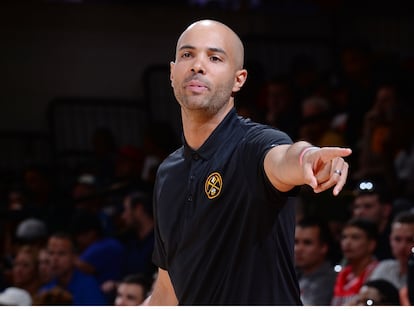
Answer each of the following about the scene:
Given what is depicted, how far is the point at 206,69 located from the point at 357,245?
282cm

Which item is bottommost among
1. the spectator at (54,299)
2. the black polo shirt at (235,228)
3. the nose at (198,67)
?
the spectator at (54,299)

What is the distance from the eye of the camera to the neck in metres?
2.98

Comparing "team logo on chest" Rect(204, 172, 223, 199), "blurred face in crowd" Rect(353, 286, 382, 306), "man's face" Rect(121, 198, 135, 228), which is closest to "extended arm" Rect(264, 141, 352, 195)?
"team logo on chest" Rect(204, 172, 223, 199)

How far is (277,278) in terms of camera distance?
112 inches

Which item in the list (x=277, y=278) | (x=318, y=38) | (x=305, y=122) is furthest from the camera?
(x=318, y=38)

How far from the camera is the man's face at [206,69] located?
2.92 meters

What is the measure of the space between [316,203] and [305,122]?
3.84 ft

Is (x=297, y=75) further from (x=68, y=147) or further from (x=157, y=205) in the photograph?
(x=157, y=205)

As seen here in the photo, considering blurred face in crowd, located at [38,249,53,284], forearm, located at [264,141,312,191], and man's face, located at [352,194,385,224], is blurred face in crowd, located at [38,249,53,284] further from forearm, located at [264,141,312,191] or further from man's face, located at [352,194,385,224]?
forearm, located at [264,141,312,191]

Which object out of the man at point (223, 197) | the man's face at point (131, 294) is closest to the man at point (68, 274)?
the man's face at point (131, 294)

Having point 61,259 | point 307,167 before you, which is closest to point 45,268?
point 61,259

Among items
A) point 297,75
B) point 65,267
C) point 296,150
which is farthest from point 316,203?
point 296,150

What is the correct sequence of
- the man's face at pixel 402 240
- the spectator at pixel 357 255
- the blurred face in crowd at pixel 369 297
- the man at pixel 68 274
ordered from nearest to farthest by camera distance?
the blurred face in crowd at pixel 369 297
the man's face at pixel 402 240
the spectator at pixel 357 255
the man at pixel 68 274

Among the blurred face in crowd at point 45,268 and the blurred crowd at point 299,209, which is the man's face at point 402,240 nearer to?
the blurred crowd at point 299,209
